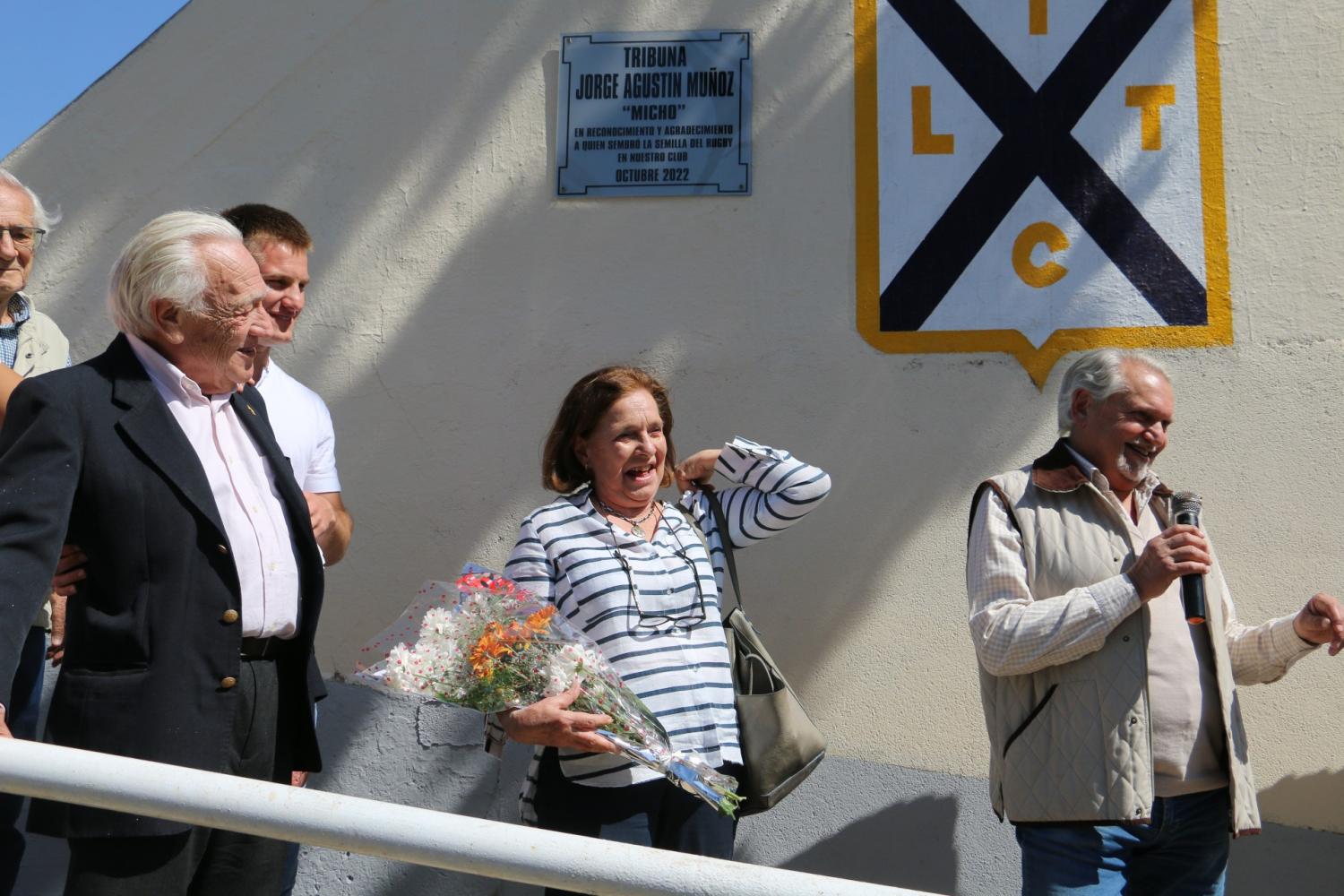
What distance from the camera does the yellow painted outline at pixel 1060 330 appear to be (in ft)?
12.9

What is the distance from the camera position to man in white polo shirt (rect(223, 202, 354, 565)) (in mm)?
3258

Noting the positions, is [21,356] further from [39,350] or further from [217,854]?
[217,854]

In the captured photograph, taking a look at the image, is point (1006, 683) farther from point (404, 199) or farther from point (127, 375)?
point (404, 199)

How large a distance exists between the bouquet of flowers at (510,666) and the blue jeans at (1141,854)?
71cm

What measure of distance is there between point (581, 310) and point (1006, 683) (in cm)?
182

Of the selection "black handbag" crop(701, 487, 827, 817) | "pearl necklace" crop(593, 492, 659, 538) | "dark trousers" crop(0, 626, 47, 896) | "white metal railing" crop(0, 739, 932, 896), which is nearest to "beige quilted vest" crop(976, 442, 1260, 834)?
"black handbag" crop(701, 487, 827, 817)

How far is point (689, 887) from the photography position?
5.42ft

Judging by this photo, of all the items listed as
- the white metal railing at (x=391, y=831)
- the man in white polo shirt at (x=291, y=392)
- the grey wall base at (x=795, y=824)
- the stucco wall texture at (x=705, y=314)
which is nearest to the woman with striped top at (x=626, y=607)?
the man in white polo shirt at (x=291, y=392)

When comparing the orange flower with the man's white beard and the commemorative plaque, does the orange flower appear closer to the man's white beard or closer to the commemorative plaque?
the man's white beard

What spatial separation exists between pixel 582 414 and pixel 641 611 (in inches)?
19.6

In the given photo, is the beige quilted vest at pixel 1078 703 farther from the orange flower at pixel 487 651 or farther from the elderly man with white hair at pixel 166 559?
the elderly man with white hair at pixel 166 559

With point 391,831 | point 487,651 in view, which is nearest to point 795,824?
point 487,651

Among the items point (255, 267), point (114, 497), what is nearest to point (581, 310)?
point (255, 267)

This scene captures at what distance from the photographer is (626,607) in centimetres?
285
